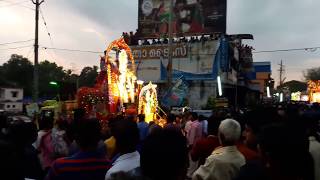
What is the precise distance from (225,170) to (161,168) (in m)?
1.76

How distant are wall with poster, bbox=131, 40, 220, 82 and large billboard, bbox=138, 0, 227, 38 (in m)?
1.54

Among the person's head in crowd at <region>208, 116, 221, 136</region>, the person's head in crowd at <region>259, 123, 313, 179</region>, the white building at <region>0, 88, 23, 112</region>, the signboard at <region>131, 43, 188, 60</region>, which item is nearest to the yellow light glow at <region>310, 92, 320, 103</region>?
the signboard at <region>131, 43, 188, 60</region>

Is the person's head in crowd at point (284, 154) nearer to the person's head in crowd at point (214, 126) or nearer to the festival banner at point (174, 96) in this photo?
the person's head in crowd at point (214, 126)

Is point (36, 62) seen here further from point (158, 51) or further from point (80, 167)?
point (80, 167)

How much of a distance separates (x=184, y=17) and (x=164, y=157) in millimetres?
41072

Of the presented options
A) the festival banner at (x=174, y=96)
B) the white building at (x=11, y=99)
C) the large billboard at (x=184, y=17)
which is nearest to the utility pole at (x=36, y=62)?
the festival banner at (x=174, y=96)

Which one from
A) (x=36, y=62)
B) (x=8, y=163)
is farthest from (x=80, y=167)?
(x=36, y=62)

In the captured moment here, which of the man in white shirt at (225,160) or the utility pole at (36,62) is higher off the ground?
the utility pole at (36,62)

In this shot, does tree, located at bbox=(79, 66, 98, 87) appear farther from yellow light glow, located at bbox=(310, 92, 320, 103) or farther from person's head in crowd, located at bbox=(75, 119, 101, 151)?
person's head in crowd, located at bbox=(75, 119, 101, 151)

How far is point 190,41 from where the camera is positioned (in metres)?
42.4

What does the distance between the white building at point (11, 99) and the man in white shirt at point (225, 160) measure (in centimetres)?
5221

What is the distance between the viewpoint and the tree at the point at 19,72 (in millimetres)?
73062

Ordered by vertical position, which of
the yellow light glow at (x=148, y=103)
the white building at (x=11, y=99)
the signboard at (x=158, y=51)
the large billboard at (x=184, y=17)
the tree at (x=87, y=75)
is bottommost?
the white building at (x=11, y=99)

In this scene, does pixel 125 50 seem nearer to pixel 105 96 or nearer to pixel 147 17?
pixel 105 96
